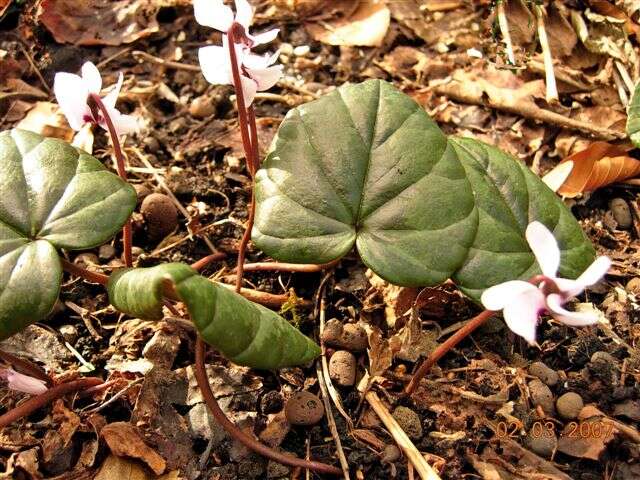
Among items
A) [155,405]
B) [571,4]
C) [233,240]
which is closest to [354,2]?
[571,4]

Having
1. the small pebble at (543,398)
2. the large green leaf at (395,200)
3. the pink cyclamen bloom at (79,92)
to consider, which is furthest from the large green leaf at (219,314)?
the small pebble at (543,398)

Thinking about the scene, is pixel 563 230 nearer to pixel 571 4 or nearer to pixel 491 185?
pixel 491 185

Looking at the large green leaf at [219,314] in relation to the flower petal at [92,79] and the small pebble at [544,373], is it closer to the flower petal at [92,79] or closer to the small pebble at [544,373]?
the flower petal at [92,79]

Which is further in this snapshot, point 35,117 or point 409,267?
point 35,117

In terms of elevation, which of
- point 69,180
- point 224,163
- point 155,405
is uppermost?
point 69,180

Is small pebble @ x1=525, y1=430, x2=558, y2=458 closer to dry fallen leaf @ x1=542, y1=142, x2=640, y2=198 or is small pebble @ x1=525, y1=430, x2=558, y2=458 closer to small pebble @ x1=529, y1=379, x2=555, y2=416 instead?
small pebble @ x1=529, y1=379, x2=555, y2=416

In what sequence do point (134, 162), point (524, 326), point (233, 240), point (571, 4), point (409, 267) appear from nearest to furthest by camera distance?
1. point (524, 326)
2. point (409, 267)
3. point (233, 240)
4. point (134, 162)
5. point (571, 4)

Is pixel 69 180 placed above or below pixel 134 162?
above

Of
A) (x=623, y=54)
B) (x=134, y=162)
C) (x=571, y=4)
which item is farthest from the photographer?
(x=571, y=4)
